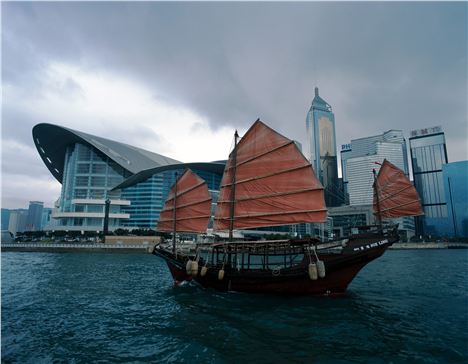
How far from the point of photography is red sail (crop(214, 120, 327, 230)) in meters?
19.5

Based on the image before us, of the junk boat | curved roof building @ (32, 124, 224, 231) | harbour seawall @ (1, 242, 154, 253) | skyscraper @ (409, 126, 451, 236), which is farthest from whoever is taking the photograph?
skyscraper @ (409, 126, 451, 236)

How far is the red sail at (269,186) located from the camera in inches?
768

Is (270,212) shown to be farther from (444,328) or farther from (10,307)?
(10,307)

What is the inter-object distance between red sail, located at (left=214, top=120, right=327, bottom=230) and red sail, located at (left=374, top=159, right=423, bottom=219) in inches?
292

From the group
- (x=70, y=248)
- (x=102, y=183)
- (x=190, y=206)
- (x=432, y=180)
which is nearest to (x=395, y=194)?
(x=190, y=206)

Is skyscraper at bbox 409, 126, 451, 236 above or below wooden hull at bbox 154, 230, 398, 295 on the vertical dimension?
above

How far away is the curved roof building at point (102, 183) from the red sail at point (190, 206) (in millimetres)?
72619

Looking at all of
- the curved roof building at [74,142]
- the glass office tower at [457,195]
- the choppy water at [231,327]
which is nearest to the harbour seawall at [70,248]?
the curved roof building at [74,142]

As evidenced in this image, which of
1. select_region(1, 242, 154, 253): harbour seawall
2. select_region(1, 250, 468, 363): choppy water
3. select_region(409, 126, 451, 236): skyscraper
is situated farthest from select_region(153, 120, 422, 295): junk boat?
select_region(409, 126, 451, 236): skyscraper

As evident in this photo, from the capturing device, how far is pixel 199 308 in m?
15.3

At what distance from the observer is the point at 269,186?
20.6 meters

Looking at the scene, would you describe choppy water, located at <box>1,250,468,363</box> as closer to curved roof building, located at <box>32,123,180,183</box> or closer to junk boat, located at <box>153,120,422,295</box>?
junk boat, located at <box>153,120,422,295</box>

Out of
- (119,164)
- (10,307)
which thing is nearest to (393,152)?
(119,164)

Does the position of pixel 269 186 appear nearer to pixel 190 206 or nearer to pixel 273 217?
pixel 273 217
